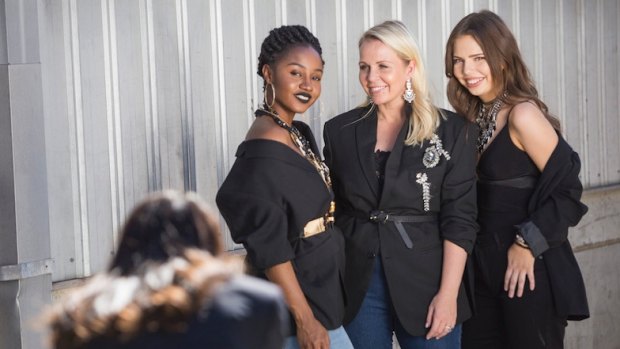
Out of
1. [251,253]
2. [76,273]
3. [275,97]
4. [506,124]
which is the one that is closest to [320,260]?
[251,253]

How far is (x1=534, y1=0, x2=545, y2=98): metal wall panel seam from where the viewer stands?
6.77 metres

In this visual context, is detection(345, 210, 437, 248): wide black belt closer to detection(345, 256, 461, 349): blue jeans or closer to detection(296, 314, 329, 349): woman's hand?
detection(345, 256, 461, 349): blue jeans

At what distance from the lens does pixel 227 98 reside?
492 centimetres

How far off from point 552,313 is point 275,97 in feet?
4.95

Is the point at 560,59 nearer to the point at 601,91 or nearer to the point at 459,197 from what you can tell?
the point at 601,91

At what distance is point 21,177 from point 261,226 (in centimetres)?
128

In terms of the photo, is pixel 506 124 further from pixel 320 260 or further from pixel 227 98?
pixel 227 98

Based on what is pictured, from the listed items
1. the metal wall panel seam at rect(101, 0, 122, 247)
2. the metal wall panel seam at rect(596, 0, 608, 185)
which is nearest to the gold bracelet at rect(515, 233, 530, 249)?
the metal wall panel seam at rect(101, 0, 122, 247)

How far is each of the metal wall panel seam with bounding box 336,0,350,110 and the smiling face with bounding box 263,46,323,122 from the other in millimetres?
2078

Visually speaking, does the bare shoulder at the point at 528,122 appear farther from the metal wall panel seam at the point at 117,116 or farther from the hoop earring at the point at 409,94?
the metal wall panel seam at the point at 117,116

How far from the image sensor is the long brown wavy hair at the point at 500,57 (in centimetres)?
397

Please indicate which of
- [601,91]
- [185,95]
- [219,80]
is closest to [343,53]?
[219,80]

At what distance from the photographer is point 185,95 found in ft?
15.5

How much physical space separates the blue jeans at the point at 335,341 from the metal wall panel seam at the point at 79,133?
4.52 feet
